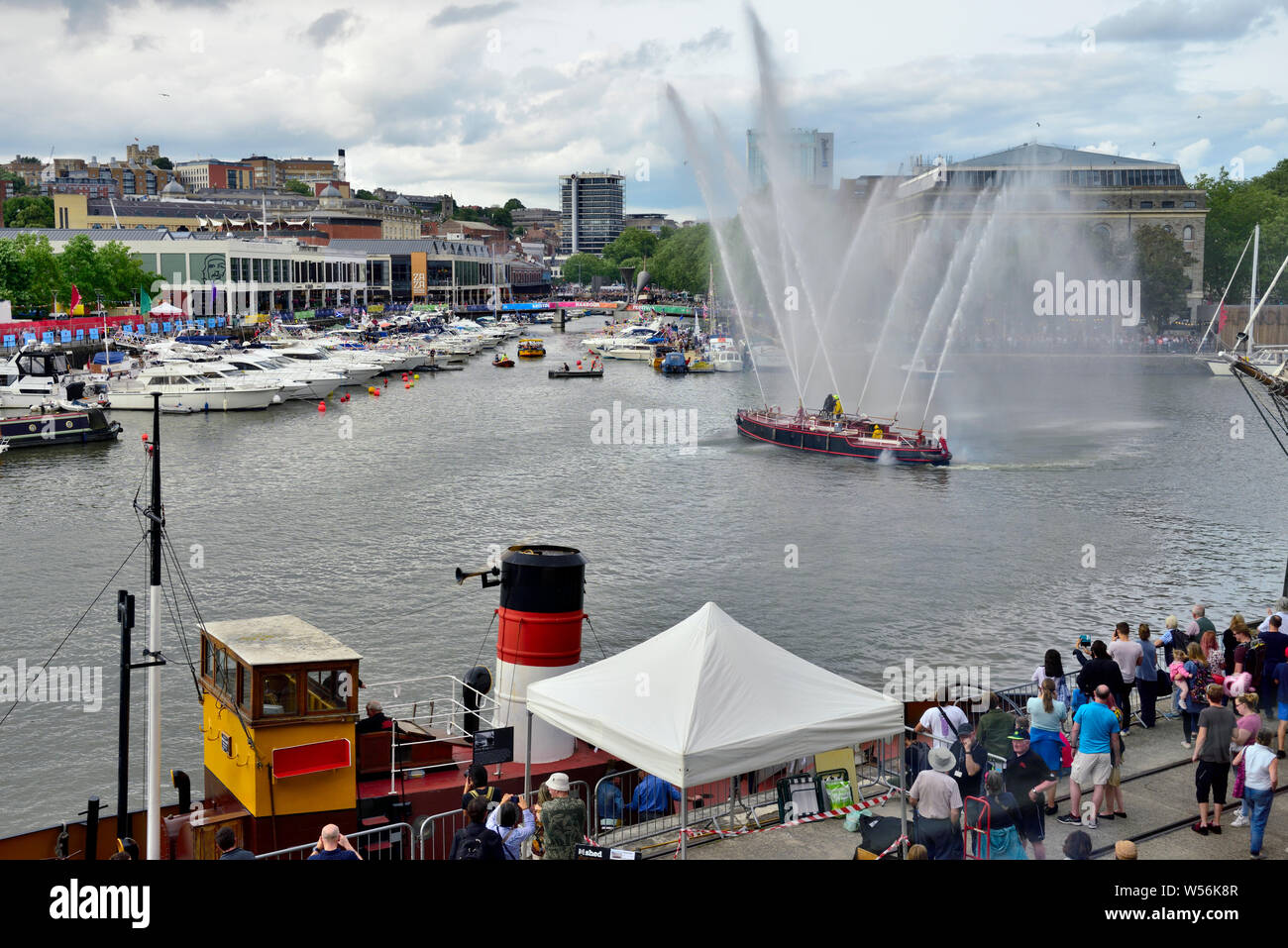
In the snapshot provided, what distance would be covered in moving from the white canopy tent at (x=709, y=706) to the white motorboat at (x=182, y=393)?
62.1 m

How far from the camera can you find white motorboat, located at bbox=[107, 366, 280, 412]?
69.6 meters

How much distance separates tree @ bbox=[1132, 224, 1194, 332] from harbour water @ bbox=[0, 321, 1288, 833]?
51355 millimetres

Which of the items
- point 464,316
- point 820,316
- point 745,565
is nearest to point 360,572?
point 745,565

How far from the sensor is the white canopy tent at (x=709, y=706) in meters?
11.0

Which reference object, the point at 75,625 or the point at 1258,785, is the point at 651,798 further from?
the point at 75,625

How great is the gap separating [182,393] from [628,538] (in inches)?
1637

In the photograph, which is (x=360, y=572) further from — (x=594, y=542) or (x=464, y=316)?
(x=464, y=316)

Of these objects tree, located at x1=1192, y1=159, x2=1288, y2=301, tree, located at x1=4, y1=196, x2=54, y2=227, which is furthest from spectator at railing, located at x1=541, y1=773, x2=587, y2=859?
tree, located at x1=4, y1=196, x2=54, y2=227

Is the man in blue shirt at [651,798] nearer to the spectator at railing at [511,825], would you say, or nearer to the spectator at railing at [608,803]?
the spectator at railing at [608,803]

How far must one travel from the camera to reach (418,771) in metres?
15.5

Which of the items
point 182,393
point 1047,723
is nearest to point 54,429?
point 182,393

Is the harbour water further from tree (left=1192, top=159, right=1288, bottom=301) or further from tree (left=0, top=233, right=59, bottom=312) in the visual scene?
tree (left=1192, top=159, right=1288, bottom=301)

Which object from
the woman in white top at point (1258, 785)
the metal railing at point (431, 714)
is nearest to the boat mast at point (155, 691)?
the metal railing at point (431, 714)
